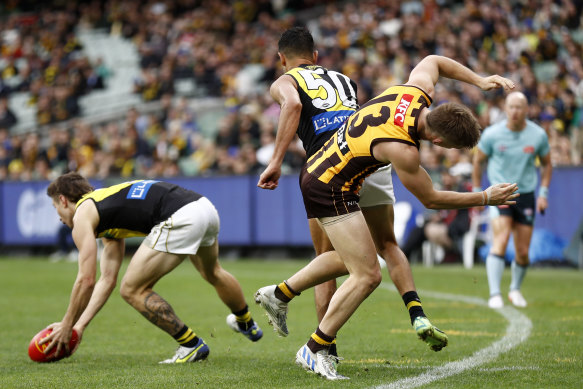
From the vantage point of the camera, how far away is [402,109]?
5.78 m

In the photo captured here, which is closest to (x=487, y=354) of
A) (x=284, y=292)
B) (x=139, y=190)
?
(x=284, y=292)

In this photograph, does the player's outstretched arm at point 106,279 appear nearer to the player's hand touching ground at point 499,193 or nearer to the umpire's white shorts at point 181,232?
the umpire's white shorts at point 181,232

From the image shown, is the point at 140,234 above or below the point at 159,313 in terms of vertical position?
above

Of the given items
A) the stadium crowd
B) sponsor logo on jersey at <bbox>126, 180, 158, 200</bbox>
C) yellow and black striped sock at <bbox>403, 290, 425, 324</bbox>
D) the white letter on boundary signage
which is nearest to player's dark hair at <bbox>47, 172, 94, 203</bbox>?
sponsor logo on jersey at <bbox>126, 180, 158, 200</bbox>

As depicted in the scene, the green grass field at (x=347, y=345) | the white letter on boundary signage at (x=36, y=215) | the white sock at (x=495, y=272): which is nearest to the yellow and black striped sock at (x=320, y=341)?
the green grass field at (x=347, y=345)

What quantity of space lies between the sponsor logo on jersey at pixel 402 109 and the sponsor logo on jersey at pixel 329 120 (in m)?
0.86

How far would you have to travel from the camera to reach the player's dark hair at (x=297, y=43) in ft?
22.5

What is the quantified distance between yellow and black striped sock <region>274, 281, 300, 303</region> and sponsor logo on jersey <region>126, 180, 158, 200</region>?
4.35ft

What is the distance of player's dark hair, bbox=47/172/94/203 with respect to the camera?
7.01 metres

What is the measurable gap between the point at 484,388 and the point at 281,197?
13.2 metres

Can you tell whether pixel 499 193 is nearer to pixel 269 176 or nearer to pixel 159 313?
pixel 269 176

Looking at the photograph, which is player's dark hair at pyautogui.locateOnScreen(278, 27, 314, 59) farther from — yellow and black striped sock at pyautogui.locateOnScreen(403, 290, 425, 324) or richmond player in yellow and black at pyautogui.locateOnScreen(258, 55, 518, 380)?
yellow and black striped sock at pyautogui.locateOnScreen(403, 290, 425, 324)

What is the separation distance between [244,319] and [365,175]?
2273 mm

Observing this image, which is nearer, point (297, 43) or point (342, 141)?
point (342, 141)
